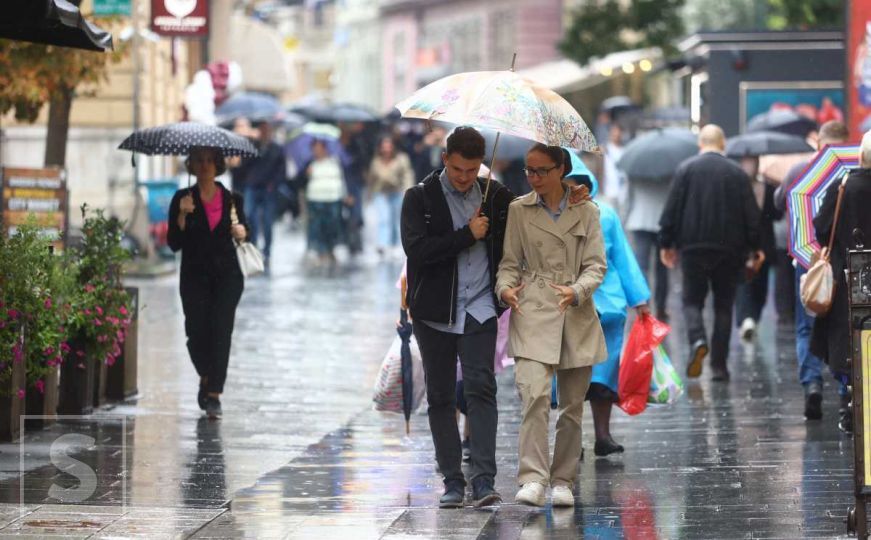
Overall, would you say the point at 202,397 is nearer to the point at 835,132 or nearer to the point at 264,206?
the point at 835,132

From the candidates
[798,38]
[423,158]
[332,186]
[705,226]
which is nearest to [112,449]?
[705,226]

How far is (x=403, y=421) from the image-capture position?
456 inches

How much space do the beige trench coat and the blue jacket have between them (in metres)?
1.16

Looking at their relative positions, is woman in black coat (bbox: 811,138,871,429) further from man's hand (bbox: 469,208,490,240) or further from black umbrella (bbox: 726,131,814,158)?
black umbrella (bbox: 726,131,814,158)

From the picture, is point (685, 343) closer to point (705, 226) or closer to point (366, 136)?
point (705, 226)

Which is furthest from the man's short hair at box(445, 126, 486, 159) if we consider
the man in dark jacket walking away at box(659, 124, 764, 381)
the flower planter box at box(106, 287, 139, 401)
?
the man in dark jacket walking away at box(659, 124, 764, 381)

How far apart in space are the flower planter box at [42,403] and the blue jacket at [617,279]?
317cm

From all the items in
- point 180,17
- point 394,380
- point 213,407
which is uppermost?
point 180,17

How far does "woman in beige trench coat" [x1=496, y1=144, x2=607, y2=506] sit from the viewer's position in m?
8.35

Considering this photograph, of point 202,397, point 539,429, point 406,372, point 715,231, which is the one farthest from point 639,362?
point 715,231

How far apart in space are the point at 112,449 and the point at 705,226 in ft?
17.4

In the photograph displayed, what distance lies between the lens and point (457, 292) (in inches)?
332

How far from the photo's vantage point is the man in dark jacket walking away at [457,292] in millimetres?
8359

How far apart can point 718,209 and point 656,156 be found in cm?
410
